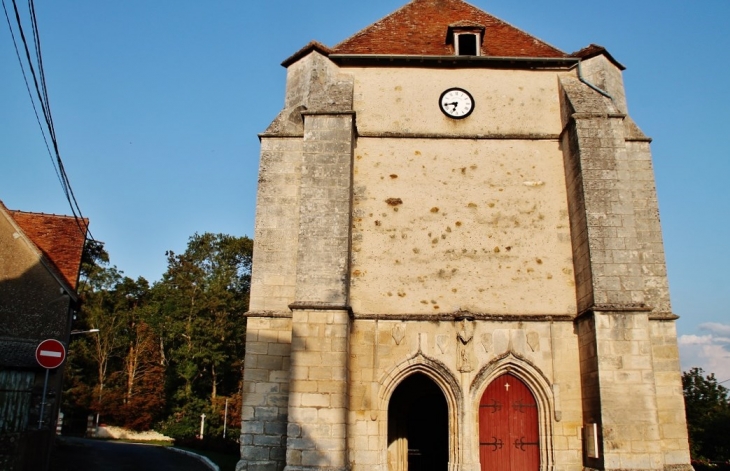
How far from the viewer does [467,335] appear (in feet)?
34.2

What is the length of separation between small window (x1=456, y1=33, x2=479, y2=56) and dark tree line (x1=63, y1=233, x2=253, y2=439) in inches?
1021

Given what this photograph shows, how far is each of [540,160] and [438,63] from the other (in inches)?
108

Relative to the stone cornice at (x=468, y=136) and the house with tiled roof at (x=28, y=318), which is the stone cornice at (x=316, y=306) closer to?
the stone cornice at (x=468, y=136)

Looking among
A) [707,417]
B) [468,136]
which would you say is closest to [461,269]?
[468,136]

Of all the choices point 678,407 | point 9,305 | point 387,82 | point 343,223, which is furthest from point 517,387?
point 9,305

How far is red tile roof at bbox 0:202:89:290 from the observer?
15.4 meters

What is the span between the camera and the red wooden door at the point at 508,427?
10.2 meters

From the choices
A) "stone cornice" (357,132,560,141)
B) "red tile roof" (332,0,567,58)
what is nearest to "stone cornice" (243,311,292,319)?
"stone cornice" (357,132,560,141)

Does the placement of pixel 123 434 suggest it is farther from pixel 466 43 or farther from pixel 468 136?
pixel 466 43

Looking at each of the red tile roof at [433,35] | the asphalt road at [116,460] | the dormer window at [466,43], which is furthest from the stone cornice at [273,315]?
Answer: the asphalt road at [116,460]

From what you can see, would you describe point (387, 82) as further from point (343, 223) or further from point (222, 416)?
point (222, 416)

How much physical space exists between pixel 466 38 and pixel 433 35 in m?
0.87

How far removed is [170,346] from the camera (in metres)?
38.7

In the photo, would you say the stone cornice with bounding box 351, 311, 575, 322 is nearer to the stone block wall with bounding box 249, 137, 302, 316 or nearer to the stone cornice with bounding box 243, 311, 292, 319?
the stone cornice with bounding box 243, 311, 292, 319
